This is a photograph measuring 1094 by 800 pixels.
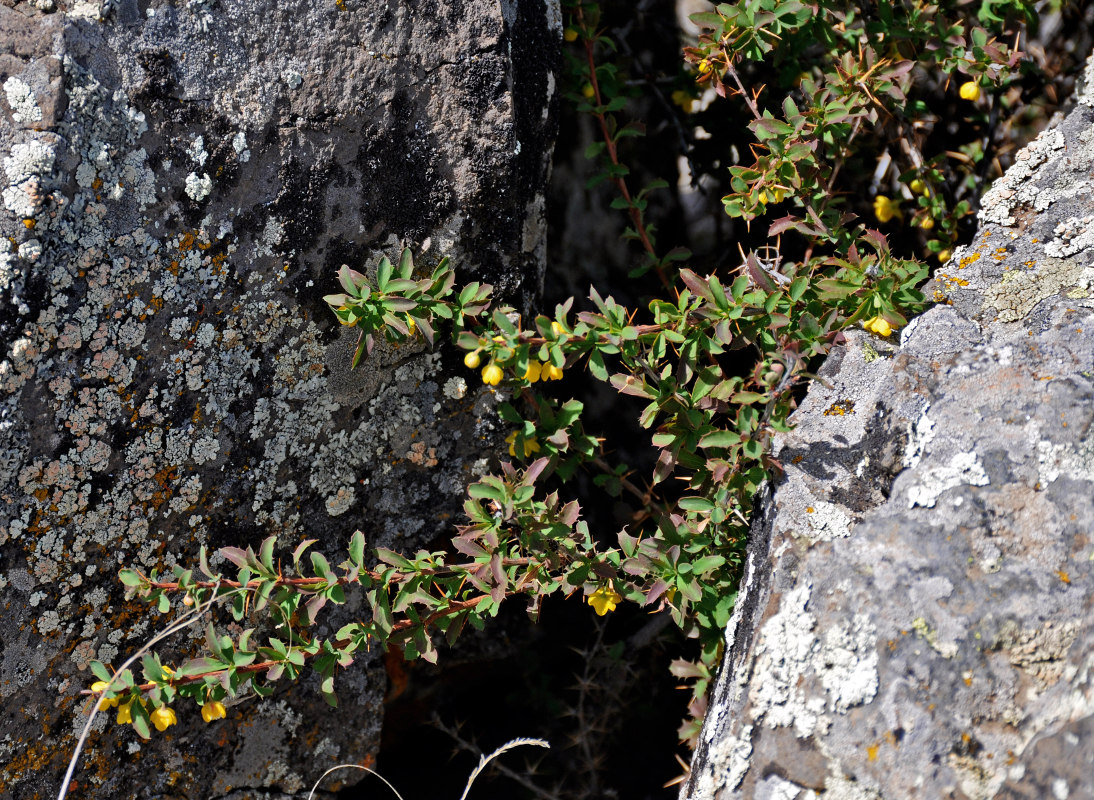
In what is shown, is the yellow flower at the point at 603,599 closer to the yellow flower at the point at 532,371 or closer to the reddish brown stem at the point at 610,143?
the yellow flower at the point at 532,371

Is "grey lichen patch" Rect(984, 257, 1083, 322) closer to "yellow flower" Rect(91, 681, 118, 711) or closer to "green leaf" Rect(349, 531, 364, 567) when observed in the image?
"green leaf" Rect(349, 531, 364, 567)

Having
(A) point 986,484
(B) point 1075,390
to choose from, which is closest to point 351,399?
(A) point 986,484

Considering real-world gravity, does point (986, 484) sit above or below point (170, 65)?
below

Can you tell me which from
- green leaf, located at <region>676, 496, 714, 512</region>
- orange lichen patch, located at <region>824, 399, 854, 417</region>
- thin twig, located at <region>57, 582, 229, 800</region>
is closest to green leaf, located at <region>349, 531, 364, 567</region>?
thin twig, located at <region>57, 582, 229, 800</region>

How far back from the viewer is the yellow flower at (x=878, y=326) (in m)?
1.80

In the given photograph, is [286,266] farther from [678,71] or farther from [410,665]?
[678,71]

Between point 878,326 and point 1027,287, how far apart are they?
1.15 ft

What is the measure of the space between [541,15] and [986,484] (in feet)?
5.25

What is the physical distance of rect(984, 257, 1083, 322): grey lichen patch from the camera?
178 centimetres

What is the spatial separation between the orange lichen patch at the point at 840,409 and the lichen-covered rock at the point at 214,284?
856 mm

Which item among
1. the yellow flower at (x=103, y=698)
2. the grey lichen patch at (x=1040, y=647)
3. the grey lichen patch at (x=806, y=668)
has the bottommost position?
the yellow flower at (x=103, y=698)

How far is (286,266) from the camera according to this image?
1.95 metres

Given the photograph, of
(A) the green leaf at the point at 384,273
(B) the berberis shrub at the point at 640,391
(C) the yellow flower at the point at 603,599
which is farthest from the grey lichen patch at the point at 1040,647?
(A) the green leaf at the point at 384,273

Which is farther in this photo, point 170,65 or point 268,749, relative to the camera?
point 268,749
